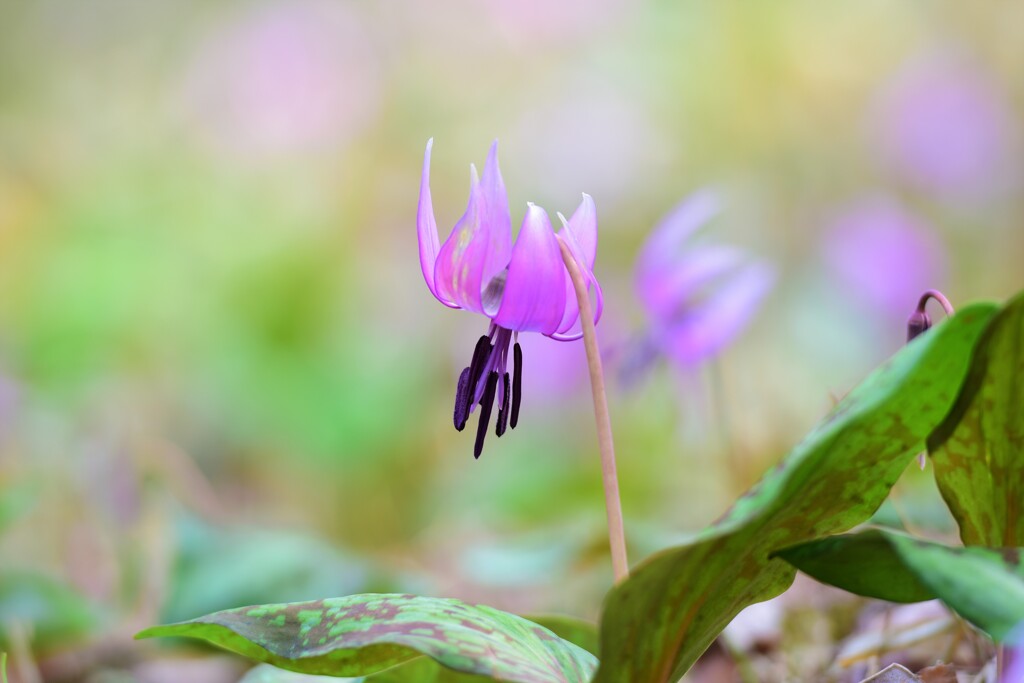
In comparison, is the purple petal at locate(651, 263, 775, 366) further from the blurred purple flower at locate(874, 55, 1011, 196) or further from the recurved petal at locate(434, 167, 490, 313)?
the blurred purple flower at locate(874, 55, 1011, 196)

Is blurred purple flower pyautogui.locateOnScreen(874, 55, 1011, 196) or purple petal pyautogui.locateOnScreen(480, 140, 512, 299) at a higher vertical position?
blurred purple flower pyautogui.locateOnScreen(874, 55, 1011, 196)

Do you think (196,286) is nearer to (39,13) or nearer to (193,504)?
(193,504)

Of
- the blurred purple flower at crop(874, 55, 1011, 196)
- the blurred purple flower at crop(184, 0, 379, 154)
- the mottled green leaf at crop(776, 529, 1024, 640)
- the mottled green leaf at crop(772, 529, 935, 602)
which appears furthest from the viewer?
the blurred purple flower at crop(184, 0, 379, 154)

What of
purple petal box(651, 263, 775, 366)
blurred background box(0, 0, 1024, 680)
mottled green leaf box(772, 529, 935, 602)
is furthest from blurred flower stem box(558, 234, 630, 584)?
purple petal box(651, 263, 775, 366)

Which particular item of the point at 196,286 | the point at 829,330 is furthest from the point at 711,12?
the point at 196,286

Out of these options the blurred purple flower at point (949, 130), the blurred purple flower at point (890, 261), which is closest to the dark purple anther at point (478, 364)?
the blurred purple flower at point (890, 261)
